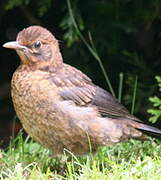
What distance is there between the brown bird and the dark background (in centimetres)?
118

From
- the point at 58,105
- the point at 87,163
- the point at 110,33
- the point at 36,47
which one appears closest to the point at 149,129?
the point at 58,105

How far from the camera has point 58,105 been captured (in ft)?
18.4

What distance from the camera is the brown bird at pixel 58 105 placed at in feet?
18.3

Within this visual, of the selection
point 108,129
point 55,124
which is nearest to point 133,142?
point 108,129

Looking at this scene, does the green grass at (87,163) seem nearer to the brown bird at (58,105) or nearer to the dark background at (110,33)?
the brown bird at (58,105)

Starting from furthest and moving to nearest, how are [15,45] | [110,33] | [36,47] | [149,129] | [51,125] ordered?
1. [110,33]
2. [149,129]
3. [36,47]
4. [15,45]
5. [51,125]

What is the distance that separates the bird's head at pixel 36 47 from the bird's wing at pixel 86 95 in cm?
21

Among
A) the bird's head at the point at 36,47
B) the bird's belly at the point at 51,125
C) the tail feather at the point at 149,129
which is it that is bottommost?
the tail feather at the point at 149,129

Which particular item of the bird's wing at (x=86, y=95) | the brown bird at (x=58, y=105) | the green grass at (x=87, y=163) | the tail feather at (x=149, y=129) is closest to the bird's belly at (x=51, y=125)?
the brown bird at (x=58, y=105)

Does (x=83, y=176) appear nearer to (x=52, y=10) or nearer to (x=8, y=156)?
(x=8, y=156)

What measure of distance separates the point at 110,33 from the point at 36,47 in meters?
1.81

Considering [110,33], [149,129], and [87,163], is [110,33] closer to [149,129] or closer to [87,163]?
[149,129]

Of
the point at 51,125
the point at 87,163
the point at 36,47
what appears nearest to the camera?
the point at 87,163

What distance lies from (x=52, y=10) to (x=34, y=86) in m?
2.48
